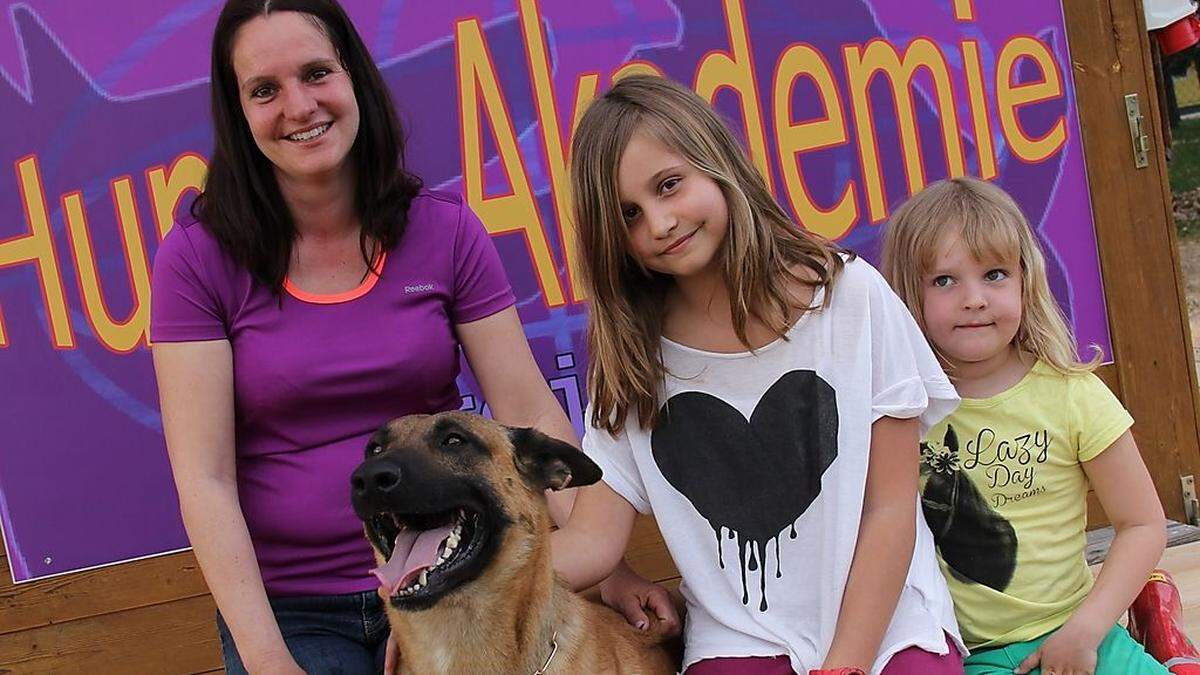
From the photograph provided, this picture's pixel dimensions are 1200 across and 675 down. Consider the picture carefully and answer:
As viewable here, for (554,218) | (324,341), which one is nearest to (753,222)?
(324,341)

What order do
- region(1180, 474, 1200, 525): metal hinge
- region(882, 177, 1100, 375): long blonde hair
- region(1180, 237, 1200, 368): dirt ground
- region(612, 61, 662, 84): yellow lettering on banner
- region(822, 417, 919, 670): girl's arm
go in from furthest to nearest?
region(1180, 237, 1200, 368): dirt ground, region(1180, 474, 1200, 525): metal hinge, region(612, 61, 662, 84): yellow lettering on banner, region(882, 177, 1100, 375): long blonde hair, region(822, 417, 919, 670): girl's arm

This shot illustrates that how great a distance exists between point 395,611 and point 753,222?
108 centimetres

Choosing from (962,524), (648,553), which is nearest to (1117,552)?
(962,524)

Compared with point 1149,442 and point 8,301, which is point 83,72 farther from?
point 1149,442

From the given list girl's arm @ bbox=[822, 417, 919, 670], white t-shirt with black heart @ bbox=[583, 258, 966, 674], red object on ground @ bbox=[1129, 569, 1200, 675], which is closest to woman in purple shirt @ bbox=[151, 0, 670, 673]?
white t-shirt with black heart @ bbox=[583, 258, 966, 674]

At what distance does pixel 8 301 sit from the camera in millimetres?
3555

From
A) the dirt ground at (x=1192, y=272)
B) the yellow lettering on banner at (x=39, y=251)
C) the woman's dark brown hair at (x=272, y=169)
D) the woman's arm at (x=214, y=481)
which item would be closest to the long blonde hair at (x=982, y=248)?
the woman's dark brown hair at (x=272, y=169)

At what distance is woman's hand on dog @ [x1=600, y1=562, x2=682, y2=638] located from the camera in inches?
101

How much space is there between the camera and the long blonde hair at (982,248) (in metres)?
2.50

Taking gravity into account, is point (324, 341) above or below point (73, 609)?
above

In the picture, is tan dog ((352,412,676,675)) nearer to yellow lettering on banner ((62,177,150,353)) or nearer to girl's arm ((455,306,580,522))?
girl's arm ((455,306,580,522))

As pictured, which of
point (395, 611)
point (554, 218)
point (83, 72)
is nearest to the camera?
point (395, 611)

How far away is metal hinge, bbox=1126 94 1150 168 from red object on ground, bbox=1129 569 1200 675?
7.08 feet

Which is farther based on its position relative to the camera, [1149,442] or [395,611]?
[1149,442]
